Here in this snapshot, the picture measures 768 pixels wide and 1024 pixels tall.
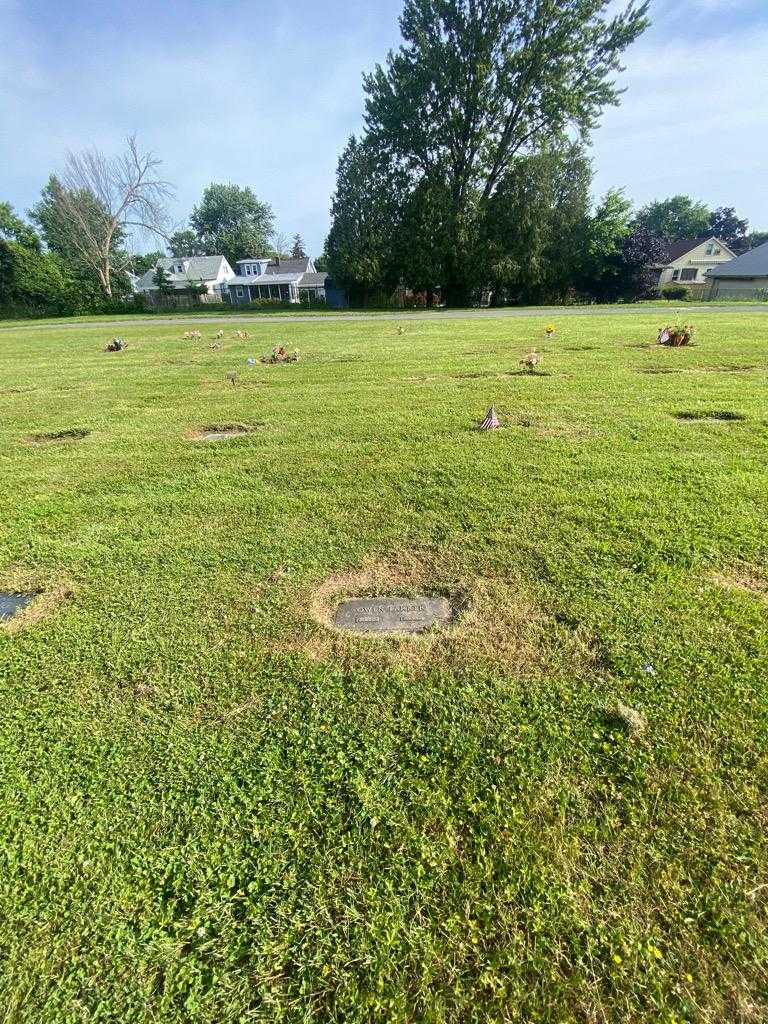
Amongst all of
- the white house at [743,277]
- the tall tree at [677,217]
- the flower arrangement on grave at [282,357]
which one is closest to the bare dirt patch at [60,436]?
the flower arrangement on grave at [282,357]

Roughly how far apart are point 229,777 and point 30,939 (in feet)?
1.84

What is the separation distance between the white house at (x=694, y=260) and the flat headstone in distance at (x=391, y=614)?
59278mm

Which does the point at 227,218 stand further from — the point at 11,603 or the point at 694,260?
the point at 11,603

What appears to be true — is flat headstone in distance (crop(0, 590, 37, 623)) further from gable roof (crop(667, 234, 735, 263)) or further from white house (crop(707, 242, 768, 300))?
gable roof (crop(667, 234, 735, 263))

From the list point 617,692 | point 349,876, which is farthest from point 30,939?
point 617,692

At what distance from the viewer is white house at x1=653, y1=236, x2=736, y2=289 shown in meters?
49.1

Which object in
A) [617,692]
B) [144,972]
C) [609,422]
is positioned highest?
[609,422]

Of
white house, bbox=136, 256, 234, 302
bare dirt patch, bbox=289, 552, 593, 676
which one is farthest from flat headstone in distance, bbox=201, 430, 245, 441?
white house, bbox=136, 256, 234, 302

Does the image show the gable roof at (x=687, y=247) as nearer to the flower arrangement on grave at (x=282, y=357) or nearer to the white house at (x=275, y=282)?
the white house at (x=275, y=282)

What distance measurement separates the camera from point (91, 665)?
202 centimetres

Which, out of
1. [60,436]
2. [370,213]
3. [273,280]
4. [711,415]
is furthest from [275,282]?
[711,415]

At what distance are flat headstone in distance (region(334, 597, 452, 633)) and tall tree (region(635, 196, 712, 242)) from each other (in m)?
99.5

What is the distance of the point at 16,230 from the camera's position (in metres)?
43.0

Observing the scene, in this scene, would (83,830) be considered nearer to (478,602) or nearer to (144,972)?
(144,972)
